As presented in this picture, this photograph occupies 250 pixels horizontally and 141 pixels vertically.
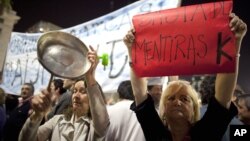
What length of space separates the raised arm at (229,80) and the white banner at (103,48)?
1671 mm

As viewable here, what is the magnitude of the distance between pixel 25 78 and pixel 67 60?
3.88 m

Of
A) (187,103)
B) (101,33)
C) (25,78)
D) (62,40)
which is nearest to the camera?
(187,103)

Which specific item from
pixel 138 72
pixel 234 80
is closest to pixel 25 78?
pixel 138 72

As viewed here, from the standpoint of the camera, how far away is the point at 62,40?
2570 mm

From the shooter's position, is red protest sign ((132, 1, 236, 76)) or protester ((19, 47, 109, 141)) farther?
protester ((19, 47, 109, 141))

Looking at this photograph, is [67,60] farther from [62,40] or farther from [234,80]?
[234,80]

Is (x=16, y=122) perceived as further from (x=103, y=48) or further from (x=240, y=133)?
(x=240, y=133)

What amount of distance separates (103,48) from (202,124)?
2.68 meters

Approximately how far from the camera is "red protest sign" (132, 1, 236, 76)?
2.04 meters

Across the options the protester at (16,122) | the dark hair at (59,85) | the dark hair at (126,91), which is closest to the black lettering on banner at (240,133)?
the dark hair at (126,91)

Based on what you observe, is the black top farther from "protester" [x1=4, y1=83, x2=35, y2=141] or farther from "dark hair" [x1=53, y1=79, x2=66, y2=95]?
"dark hair" [x1=53, y1=79, x2=66, y2=95]

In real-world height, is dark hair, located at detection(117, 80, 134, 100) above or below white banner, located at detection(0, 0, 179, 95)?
below

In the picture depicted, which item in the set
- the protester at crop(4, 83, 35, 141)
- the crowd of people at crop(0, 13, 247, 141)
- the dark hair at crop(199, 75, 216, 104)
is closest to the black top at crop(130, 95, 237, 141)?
the crowd of people at crop(0, 13, 247, 141)

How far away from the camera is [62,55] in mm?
2508
